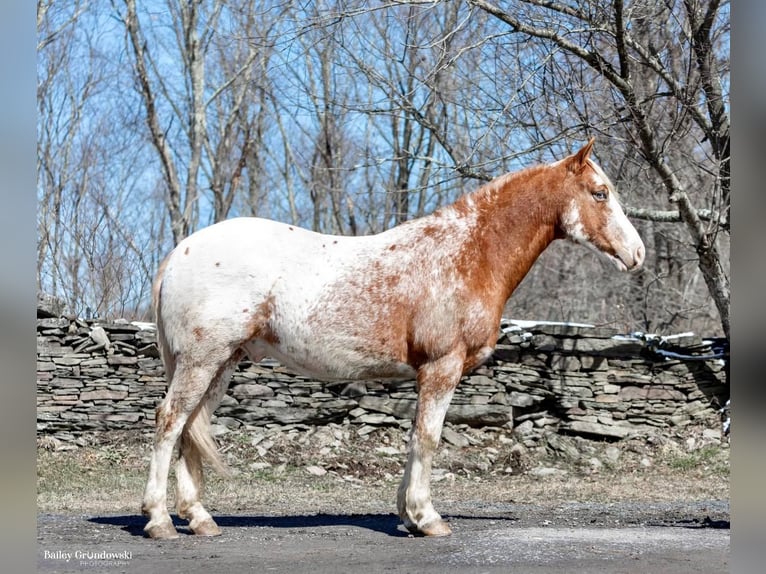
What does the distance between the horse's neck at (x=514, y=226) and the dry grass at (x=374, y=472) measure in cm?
268

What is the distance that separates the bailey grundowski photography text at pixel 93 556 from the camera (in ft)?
13.0

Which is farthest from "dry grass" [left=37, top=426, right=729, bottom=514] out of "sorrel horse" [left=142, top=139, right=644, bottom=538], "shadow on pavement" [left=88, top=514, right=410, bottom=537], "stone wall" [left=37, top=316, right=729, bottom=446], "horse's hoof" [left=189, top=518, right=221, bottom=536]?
"sorrel horse" [left=142, top=139, right=644, bottom=538]

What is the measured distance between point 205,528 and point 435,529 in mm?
1375

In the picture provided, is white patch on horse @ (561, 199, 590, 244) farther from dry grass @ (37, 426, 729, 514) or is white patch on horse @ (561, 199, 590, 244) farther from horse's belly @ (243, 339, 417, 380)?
dry grass @ (37, 426, 729, 514)

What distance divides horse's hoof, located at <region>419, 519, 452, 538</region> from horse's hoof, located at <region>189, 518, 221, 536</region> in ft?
4.07

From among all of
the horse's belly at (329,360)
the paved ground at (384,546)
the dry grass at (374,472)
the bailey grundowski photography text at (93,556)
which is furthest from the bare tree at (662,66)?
the bailey grundowski photography text at (93,556)

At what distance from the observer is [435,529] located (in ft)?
15.6

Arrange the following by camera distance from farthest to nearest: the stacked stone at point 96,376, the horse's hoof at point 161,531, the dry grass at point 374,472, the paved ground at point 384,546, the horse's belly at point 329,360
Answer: the stacked stone at point 96,376
the dry grass at point 374,472
the horse's belly at point 329,360
the horse's hoof at point 161,531
the paved ground at point 384,546

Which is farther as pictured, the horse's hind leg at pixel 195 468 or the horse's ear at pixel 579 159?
the horse's ear at pixel 579 159

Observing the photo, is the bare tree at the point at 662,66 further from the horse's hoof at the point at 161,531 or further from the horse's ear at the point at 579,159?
the horse's hoof at the point at 161,531

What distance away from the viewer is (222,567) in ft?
12.9

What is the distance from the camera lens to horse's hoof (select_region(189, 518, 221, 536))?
4746 millimetres

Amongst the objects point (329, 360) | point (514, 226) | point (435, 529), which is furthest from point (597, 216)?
point (435, 529)
